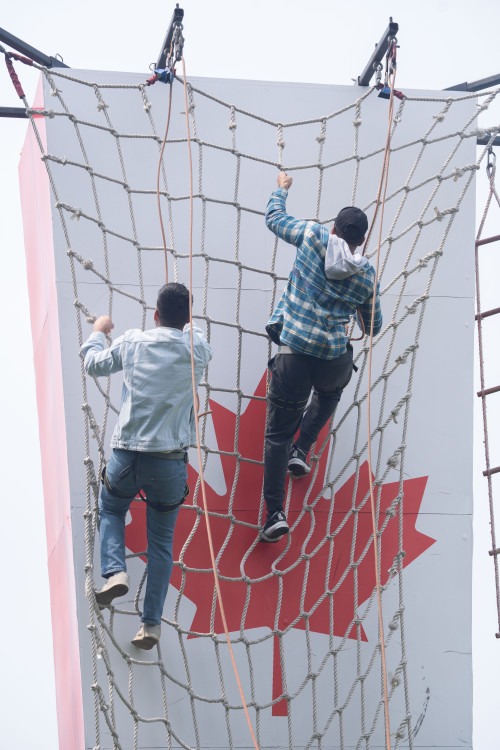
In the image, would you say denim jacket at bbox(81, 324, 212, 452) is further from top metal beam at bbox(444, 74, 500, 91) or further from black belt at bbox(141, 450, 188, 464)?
top metal beam at bbox(444, 74, 500, 91)

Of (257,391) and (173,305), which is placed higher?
(173,305)

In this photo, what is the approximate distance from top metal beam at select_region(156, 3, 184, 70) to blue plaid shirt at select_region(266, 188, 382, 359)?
2.68ft

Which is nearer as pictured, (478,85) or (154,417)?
(154,417)

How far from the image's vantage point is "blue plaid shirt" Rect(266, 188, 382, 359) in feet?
15.5

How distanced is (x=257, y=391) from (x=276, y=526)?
53cm

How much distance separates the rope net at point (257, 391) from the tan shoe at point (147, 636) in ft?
0.26

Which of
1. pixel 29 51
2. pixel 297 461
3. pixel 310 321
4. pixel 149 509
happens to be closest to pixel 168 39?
pixel 29 51

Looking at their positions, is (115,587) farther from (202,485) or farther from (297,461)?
(297,461)

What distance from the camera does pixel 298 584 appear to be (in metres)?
5.22

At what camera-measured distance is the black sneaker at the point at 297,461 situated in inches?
203

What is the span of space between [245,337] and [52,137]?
986mm

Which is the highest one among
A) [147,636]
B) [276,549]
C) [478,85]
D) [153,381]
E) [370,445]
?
[478,85]

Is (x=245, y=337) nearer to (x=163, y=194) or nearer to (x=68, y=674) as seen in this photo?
(x=163, y=194)

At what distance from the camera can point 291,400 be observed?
16.0 ft
